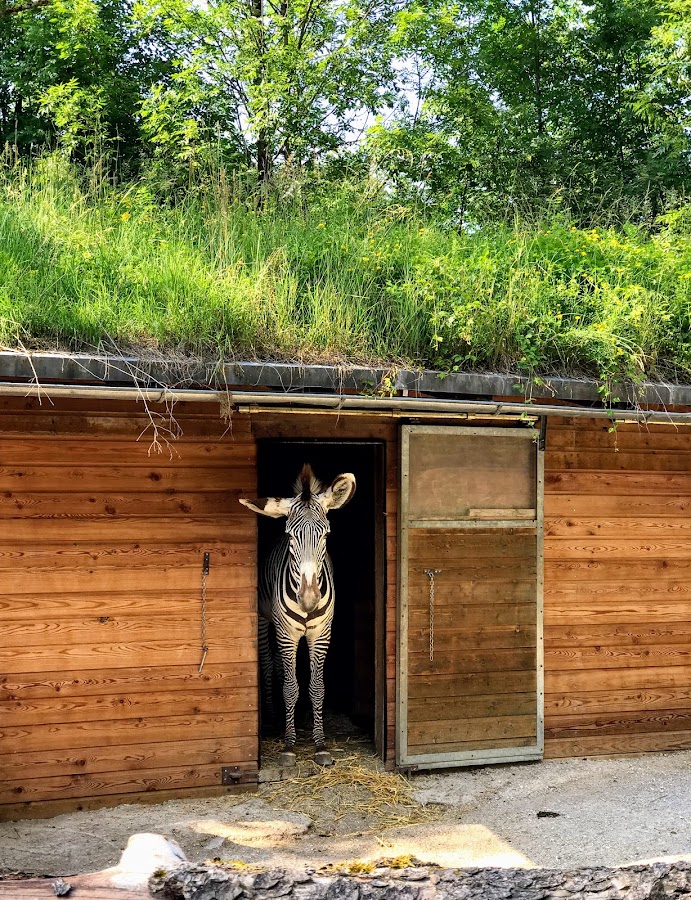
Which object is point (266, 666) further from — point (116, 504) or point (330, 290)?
point (330, 290)

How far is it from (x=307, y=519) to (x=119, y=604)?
1.61 m

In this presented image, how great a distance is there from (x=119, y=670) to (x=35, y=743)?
75 cm

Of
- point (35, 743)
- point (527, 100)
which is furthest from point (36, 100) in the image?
point (35, 743)

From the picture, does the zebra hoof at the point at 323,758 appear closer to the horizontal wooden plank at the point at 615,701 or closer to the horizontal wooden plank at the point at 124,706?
the horizontal wooden plank at the point at 124,706

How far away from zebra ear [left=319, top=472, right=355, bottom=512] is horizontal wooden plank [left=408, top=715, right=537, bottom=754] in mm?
1934

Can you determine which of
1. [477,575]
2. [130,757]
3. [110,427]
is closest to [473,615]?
[477,575]

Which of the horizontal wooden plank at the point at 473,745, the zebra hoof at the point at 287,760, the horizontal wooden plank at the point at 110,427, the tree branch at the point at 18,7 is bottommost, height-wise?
the zebra hoof at the point at 287,760

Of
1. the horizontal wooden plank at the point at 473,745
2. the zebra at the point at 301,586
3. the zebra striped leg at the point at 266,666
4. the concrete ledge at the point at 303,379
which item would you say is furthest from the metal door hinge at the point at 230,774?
the concrete ledge at the point at 303,379

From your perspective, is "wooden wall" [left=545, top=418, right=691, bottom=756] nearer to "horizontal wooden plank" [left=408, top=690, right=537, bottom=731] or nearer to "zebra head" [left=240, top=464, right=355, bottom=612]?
"horizontal wooden plank" [left=408, top=690, right=537, bottom=731]

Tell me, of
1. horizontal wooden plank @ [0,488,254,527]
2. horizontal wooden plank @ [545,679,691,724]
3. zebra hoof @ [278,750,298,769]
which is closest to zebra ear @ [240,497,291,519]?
horizontal wooden plank @ [0,488,254,527]

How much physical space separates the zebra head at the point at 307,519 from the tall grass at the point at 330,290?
1185 mm

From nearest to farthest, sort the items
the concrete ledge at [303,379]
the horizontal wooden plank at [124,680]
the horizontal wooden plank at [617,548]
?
the concrete ledge at [303,379] → the horizontal wooden plank at [124,680] → the horizontal wooden plank at [617,548]

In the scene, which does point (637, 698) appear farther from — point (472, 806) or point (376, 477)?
point (376, 477)

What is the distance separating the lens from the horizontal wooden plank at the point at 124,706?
20.0ft
